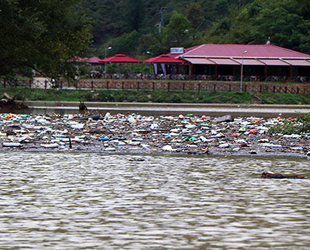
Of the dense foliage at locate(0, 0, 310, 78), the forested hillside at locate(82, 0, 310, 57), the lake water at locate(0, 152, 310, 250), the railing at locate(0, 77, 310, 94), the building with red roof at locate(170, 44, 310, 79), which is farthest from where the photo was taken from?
the forested hillside at locate(82, 0, 310, 57)

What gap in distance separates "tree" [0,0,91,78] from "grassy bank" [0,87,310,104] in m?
11.8

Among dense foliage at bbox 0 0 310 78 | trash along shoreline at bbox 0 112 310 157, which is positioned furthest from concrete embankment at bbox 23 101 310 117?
trash along shoreline at bbox 0 112 310 157

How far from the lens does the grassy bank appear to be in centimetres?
4659

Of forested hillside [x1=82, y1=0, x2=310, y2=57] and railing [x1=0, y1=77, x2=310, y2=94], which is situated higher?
forested hillside [x1=82, y1=0, x2=310, y2=57]

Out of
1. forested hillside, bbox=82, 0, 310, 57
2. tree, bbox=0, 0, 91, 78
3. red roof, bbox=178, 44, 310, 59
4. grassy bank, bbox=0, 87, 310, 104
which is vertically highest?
forested hillside, bbox=82, 0, 310, 57

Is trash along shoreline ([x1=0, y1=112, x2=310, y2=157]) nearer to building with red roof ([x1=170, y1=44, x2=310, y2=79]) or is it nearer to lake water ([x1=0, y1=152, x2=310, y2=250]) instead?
lake water ([x1=0, y1=152, x2=310, y2=250])

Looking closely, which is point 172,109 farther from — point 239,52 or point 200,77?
point 239,52

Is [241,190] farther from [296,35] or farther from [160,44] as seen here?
[160,44]

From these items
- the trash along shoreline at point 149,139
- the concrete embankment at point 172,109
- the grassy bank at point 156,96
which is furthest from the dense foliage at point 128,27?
the grassy bank at point 156,96

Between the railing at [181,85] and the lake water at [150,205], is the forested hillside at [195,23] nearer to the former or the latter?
the railing at [181,85]

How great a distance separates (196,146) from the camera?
16922mm

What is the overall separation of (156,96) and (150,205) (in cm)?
3966

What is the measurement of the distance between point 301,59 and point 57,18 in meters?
33.7

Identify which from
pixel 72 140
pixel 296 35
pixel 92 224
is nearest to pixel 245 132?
pixel 72 140
